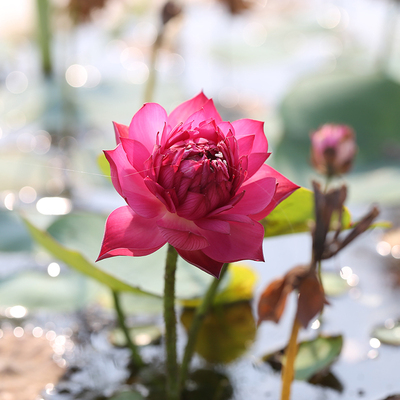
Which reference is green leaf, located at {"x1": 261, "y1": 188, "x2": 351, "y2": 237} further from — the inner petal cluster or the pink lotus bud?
the pink lotus bud

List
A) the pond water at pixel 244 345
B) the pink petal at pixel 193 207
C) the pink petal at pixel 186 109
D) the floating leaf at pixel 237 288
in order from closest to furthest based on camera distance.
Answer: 1. the pink petal at pixel 193 207
2. the pink petal at pixel 186 109
3. the pond water at pixel 244 345
4. the floating leaf at pixel 237 288

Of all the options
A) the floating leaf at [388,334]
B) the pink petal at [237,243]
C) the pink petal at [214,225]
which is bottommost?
the floating leaf at [388,334]

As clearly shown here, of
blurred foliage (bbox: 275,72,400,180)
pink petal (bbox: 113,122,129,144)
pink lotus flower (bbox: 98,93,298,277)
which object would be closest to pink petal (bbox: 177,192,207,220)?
pink lotus flower (bbox: 98,93,298,277)

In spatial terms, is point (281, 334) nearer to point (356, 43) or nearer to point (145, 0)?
point (356, 43)

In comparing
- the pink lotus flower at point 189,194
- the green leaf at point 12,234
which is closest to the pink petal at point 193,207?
the pink lotus flower at point 189,194

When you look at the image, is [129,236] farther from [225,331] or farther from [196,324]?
[225,331]

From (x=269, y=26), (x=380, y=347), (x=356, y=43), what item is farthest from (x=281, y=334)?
(x=269, y=26)

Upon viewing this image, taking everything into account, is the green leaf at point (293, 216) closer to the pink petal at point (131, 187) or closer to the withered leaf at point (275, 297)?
the withered leaf at point (275, 297)
